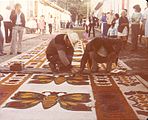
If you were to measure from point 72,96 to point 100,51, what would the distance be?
2.26 meters

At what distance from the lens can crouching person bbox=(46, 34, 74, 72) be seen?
742 cm

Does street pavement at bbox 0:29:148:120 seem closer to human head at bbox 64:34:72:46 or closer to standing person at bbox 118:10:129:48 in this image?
human head at bbox 64:34:72:46

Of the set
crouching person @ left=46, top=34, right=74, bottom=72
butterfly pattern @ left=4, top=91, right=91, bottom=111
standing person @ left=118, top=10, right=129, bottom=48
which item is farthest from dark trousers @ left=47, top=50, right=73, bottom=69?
standing person @ left=118, top=10, right=129, bottom=48

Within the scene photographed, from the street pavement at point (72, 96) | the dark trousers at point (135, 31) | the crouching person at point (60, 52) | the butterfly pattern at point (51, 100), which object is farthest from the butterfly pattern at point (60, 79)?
the dark trousers at point (135, 31)

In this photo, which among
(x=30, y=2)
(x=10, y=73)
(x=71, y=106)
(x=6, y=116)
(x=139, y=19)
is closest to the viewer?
(x=6, y=116)

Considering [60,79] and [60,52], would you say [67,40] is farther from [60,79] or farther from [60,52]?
[60,79]

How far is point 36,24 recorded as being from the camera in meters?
27.7

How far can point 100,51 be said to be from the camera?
758 centimetres

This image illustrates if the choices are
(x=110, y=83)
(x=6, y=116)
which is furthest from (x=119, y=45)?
(x=6, y=116)

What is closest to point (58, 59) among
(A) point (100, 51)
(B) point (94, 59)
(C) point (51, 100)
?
(B) point (94, 59)

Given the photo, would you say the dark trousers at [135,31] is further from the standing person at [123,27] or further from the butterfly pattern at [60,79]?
the butterfly pattern at [60,79]

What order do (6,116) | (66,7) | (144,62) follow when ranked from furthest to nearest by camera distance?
(66,7) → (144,62) → (6,116)

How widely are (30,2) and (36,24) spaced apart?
186 centimetres

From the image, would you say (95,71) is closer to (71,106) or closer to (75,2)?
(71,106)
